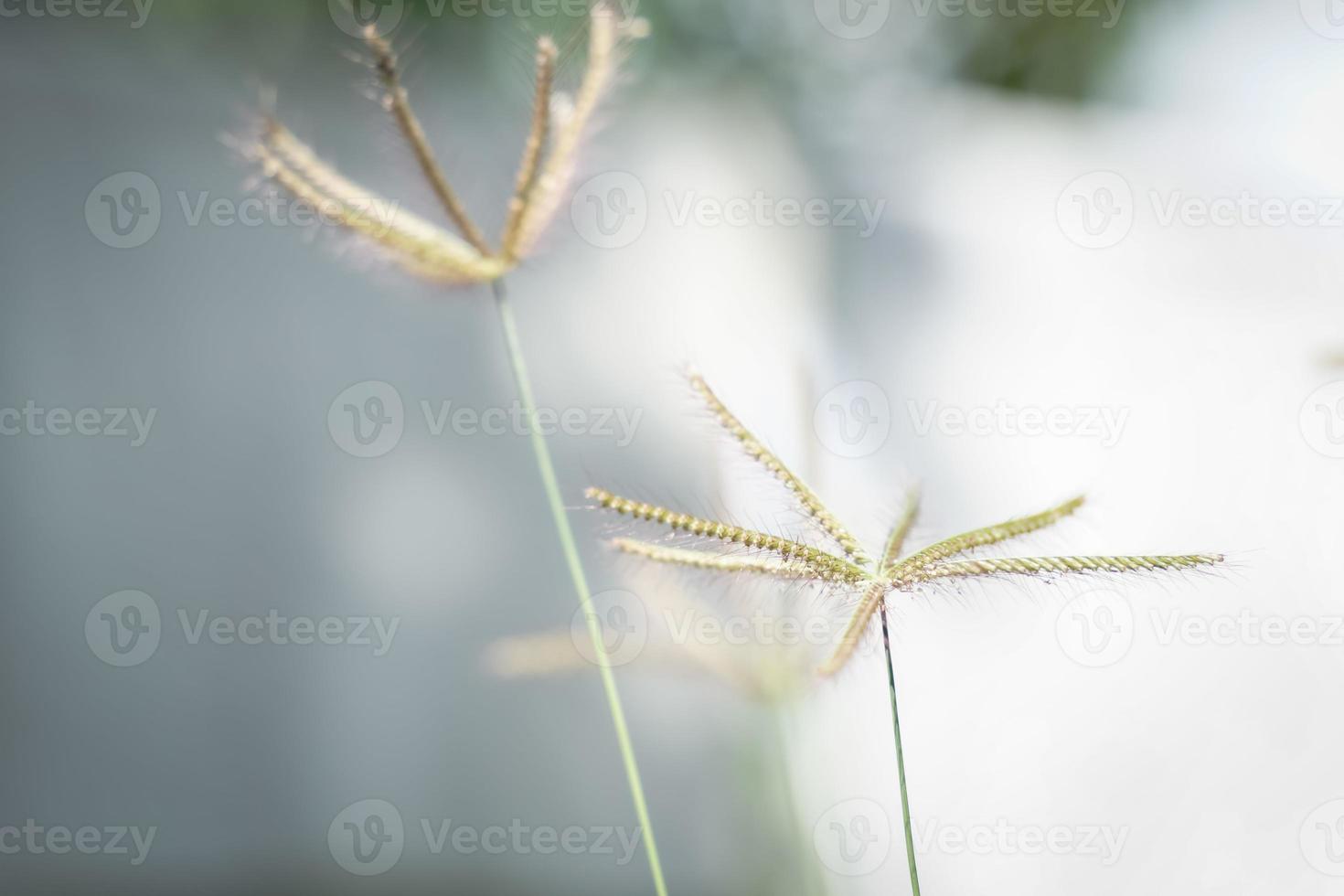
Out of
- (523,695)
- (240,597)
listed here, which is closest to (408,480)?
(240,597)

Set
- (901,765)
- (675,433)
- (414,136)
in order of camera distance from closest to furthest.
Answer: (901,765) → (414,136) → (675,433)

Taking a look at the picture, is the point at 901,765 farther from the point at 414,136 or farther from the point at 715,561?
the point at 414,136

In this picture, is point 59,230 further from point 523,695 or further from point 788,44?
point 788,44

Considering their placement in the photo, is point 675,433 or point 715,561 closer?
point 715,561

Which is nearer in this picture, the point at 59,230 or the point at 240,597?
the point at 59,230

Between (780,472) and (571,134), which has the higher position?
(571,134)

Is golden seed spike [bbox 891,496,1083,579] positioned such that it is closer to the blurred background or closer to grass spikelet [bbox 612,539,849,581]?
grass spikelet [bbox 612,539,849,581]

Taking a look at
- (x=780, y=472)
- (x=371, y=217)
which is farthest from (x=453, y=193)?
(x=780, y=472)
